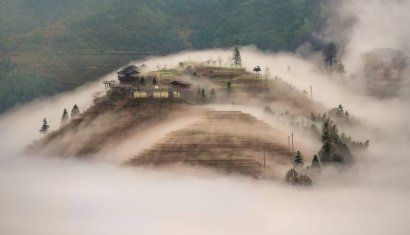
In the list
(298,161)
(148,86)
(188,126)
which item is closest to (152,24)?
(148,86)

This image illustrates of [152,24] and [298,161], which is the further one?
[152,24]

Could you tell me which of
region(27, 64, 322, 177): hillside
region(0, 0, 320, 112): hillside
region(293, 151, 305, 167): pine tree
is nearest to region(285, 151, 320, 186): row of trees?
region(293, 151, 305, 167): pine tree

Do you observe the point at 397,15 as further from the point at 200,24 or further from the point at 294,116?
the point at 294,116

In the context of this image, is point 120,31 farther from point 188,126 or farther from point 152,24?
point 188,126

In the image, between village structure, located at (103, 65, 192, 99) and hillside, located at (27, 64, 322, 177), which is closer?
hillside, located at (27, 64, 322, 177)

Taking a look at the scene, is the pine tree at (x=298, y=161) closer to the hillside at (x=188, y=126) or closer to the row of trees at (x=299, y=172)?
the row of trees at (x=299, y=172)

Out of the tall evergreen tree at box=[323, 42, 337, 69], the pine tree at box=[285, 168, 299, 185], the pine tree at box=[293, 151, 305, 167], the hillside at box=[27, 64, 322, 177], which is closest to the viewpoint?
the pine tree at box=[285, 168, 299, 185]

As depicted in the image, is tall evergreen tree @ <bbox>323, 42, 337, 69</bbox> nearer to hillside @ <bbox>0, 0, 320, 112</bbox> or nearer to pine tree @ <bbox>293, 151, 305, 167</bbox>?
hillside @ <bbox>0, 0, 320, 112</bbox>

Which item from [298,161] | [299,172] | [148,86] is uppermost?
[148,86]

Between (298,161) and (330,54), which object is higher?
(330,54)

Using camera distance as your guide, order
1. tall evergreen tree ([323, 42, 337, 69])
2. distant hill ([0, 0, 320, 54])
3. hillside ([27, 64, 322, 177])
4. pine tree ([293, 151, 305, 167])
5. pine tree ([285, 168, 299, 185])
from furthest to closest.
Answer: distant hill ([0, 0, 320, 54]) < tall evergreen tree ([323, 42, 337, 69]) < hillside ([27, 64, 322, 177]) < pine tree ([293, 151, 305, 167]) < pine tree ([285, 168, 299, 185])
